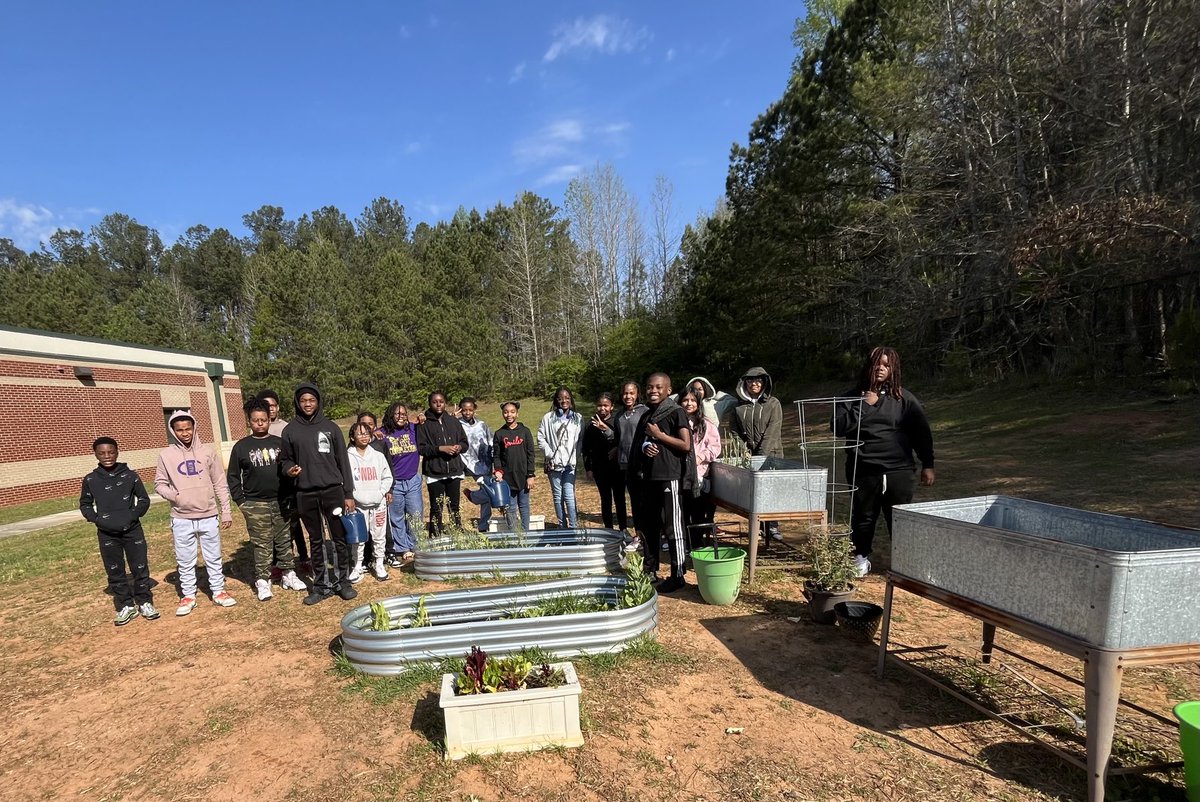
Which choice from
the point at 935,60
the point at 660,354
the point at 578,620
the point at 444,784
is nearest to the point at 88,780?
the point at 444,784

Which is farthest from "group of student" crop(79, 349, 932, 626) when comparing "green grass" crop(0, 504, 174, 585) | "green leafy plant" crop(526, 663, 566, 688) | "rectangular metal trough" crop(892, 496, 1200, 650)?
"green grass" crop(0, 504, 174, 585)

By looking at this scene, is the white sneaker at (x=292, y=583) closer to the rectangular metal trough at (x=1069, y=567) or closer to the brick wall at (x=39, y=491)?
the rectangular metal trough at (x=1069, y=567)

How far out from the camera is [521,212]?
127ft

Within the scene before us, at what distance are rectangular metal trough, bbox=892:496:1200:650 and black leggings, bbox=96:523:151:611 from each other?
600 cm

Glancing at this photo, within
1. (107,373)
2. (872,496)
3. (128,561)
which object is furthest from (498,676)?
(107,373)

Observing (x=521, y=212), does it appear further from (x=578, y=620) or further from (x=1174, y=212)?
(x=578, y=620)

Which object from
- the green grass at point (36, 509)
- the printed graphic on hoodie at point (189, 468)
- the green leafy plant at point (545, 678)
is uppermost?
the printed graphic on hoodie at point (189, 468)

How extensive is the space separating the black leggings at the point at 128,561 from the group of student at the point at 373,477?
0.01m

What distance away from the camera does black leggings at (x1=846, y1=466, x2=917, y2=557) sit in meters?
4.30

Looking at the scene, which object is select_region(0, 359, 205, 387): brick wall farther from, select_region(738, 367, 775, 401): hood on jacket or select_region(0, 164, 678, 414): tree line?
select_region(738, 367, 775, 401): hood on jacket

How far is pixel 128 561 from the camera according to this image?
5.16 meters

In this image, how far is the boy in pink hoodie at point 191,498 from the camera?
499cm

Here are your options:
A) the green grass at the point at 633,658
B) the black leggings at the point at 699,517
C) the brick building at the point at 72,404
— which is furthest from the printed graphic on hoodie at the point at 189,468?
the brick building at the point at 72,404

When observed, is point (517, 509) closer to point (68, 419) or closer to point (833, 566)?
point (833, 566)
